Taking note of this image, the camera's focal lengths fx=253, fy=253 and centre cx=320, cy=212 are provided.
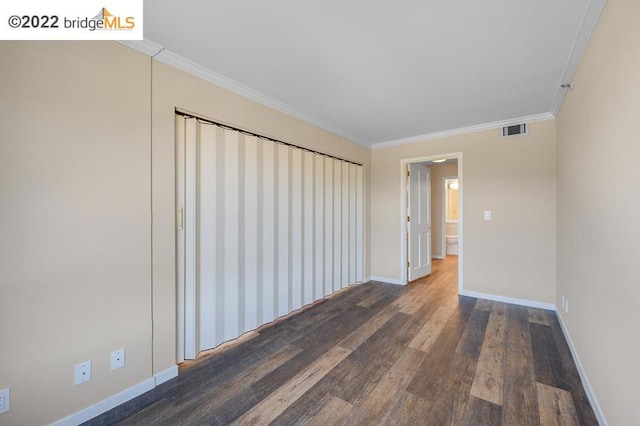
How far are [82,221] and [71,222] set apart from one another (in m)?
0.05

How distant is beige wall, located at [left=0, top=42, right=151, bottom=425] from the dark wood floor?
406 mm

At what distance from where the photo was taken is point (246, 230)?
2559 mm

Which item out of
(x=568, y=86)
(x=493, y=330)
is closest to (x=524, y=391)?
(x=493, y=330)

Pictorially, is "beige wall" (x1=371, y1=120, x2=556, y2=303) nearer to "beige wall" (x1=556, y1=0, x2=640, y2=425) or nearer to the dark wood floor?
the dark wood floor

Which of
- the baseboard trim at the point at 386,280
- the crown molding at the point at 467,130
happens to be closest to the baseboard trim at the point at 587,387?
the baseboard trim at the point at 386,280

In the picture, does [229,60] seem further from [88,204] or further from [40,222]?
[40,222]

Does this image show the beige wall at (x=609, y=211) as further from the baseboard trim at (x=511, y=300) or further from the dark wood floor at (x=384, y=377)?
the baseboard trim at (x=511, y=300)

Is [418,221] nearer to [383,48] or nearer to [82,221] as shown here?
[383,48]

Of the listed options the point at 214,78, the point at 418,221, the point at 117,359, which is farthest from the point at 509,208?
the point at 117,359

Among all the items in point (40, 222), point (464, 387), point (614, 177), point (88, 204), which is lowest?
point (464, 387)

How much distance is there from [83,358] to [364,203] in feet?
12.4

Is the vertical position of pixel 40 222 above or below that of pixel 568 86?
below

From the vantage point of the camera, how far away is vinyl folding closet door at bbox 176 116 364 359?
6.93ft

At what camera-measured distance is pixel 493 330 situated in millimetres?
2670
